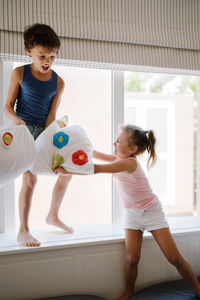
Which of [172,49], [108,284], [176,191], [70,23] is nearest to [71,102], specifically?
[70,23]

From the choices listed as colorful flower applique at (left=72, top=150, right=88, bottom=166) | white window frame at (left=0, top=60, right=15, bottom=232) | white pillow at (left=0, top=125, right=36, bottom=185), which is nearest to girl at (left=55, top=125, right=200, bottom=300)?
colorful flower applique at (left=72, top=150, right=88, bottom=166)

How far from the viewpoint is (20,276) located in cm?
150

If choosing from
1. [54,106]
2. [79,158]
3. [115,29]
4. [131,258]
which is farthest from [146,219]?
[115,29]

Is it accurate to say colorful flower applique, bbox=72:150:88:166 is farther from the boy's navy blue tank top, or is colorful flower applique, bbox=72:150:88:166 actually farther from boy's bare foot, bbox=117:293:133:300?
boy's bare foot, bbox=117:293:133:300

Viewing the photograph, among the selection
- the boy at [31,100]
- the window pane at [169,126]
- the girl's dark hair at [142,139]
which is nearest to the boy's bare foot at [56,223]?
the boy at [31,100]

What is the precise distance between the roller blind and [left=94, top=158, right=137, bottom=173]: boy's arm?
0.68m

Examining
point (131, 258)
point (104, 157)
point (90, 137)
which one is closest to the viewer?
point (131, 258)

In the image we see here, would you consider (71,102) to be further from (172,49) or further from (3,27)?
(172,49)

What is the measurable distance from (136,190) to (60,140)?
0.59 metres

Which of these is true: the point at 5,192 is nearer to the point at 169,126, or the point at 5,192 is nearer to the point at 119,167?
the point at 119,167

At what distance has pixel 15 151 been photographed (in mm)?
1259

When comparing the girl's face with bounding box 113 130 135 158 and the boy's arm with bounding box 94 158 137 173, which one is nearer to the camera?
the boy's arm with bounding box 94 158 137 173

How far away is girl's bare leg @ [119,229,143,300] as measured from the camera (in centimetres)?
163

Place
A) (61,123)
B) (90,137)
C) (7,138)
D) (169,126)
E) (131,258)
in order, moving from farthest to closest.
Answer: (169,126) → (90,137) → (131,258) → (61,123) → (7,138)
